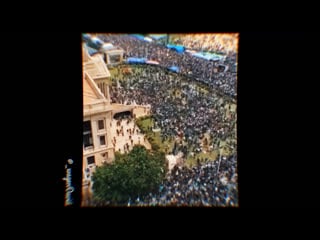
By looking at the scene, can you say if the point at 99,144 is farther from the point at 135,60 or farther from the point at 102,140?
the point at 135,60

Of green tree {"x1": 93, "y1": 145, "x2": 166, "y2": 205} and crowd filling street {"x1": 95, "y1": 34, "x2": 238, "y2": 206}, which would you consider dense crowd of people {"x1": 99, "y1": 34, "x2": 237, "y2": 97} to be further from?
green tree {"x1": 93, "y1": 145, "x2": 166, "y2": 205}

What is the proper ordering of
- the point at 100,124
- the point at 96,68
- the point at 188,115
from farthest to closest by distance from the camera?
the point at 188,115, the point at 100,124, the point at 96,68

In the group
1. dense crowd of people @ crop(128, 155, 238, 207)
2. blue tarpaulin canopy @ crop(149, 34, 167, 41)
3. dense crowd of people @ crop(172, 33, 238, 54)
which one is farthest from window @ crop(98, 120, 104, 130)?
dense crowd of people @ crop(172, 33, 238, 54)

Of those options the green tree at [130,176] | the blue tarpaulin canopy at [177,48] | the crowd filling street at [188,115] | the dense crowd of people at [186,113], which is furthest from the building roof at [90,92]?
the blue tarpaulin canopy at [177,48]

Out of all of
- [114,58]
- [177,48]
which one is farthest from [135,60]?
[177,48]

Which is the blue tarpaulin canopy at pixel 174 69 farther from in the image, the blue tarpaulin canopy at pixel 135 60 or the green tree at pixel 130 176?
the green tree at pixel 130 176
